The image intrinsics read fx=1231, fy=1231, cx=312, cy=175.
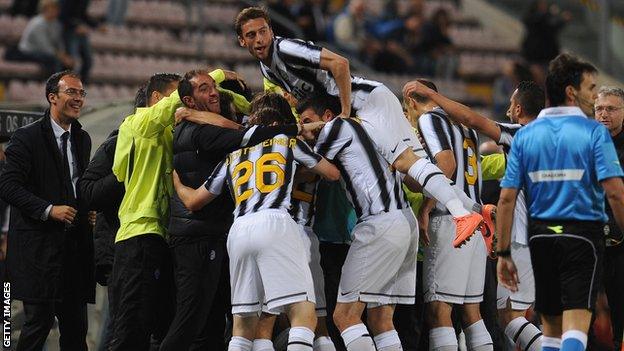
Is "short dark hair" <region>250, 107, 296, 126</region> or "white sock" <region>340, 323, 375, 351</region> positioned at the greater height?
"short dark hair" <region>250, 107, 296, 126</region>

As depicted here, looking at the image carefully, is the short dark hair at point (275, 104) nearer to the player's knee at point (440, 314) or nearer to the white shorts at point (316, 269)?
the white shorts at point (316, 269)

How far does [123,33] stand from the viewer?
18.2 m

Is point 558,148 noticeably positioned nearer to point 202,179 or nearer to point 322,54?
point 322,54

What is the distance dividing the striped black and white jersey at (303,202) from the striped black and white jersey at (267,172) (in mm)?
344

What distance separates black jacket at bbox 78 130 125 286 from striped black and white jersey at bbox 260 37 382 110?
1325 millimetres

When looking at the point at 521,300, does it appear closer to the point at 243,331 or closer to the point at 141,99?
the point at 243,331

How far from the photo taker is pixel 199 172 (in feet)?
26.6

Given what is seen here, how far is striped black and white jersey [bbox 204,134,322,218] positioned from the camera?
7.57 m

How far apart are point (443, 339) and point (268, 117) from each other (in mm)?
1838

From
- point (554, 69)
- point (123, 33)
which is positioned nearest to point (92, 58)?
point (123, 33)

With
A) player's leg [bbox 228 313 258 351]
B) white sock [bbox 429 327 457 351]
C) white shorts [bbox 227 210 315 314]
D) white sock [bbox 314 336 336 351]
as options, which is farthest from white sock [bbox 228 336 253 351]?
white sock [bbox 429 327 457 351]

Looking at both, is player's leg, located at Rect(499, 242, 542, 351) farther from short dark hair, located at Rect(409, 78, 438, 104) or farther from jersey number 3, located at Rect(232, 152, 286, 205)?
jersey number 3, located at Rect(232, 152, 286, 205)

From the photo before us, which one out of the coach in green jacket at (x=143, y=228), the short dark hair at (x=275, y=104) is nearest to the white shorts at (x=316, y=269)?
the short dark hair at (x=275, y=104)

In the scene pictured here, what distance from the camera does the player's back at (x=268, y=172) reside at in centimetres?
757
